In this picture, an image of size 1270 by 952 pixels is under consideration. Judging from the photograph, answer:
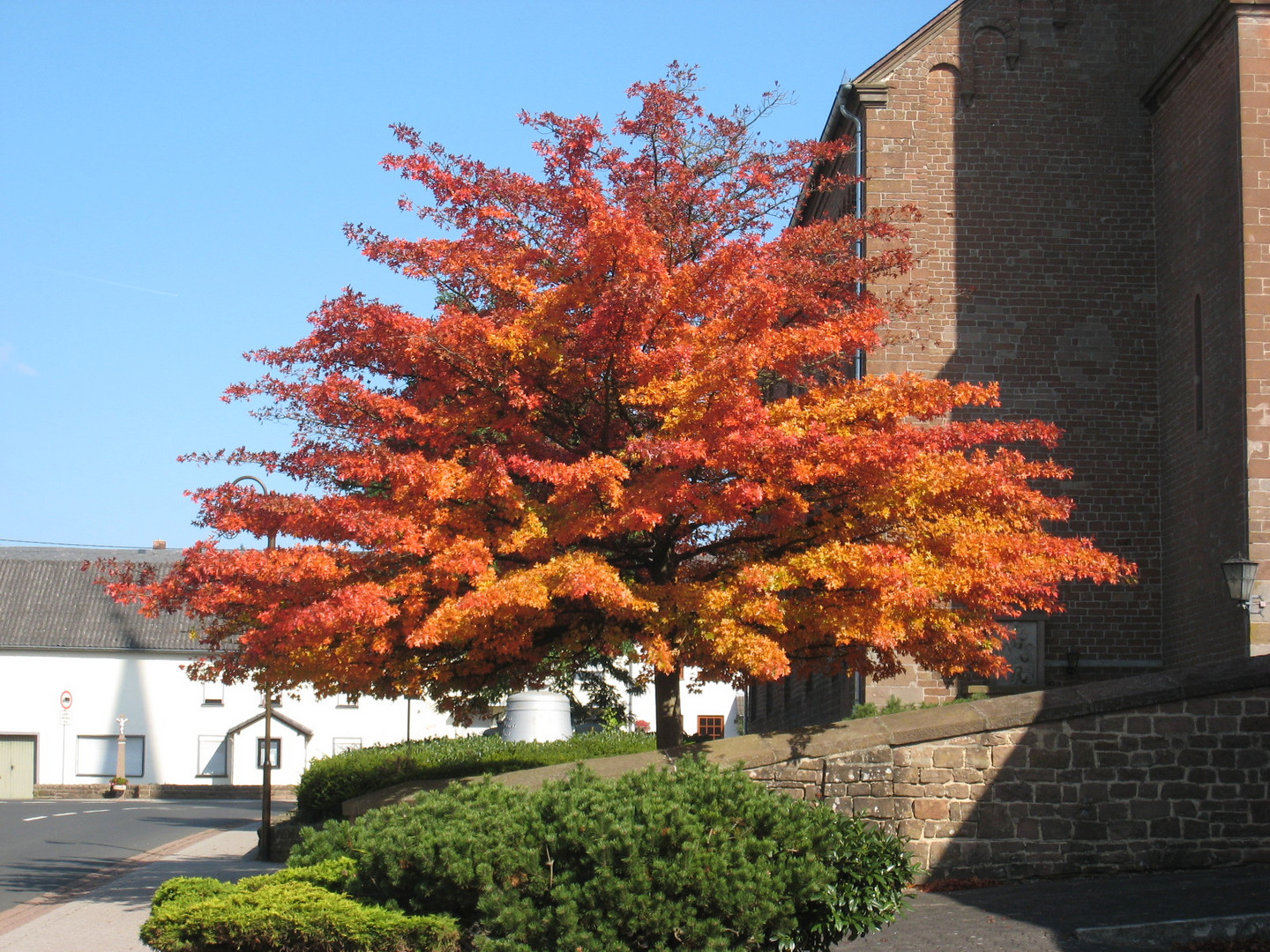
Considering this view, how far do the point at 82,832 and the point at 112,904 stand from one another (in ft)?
44.9

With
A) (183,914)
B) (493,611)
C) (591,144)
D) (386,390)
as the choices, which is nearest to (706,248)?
(591,144)

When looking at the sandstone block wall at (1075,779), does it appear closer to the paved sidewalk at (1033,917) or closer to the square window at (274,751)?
the paved sidewalk at (1033,917)

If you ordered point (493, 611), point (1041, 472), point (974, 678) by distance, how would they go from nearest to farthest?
point (493, 611)
point (1041, 472)
point (974, 678)

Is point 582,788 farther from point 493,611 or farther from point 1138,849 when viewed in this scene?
point 1138,849

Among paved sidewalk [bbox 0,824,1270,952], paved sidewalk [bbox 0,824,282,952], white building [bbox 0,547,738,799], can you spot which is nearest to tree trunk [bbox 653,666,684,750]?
paved sidewalk [bbox 0,824,1270,952]

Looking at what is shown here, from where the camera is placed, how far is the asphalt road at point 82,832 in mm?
18547

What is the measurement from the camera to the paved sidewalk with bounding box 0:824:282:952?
1227 centimetres

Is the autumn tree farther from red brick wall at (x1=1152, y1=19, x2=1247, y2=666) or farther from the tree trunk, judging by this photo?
red brick wall at (x1=1152, y1=19, x2=1247, y2=666)

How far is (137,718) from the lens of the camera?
54000 millimetres

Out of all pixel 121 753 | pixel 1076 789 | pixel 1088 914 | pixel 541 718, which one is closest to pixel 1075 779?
pixel 1076 789

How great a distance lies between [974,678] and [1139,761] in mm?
8068

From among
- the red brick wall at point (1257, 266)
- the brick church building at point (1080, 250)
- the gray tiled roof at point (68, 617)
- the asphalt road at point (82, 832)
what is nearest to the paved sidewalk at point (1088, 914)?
the red brick wall at point (1257, 266)

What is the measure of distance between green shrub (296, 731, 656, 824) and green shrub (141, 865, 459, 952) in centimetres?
728

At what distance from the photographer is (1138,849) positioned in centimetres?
1299
